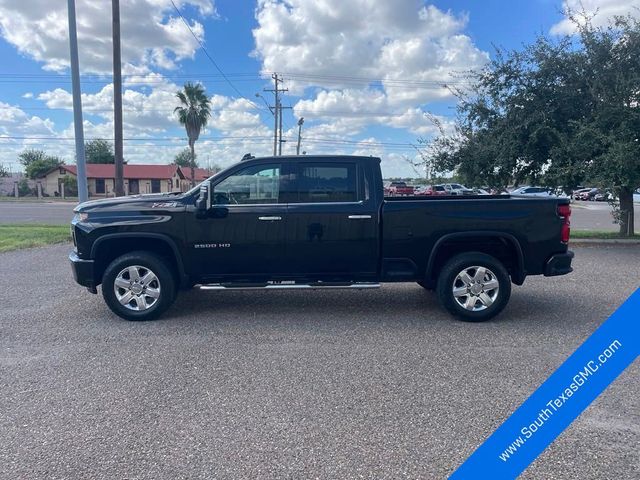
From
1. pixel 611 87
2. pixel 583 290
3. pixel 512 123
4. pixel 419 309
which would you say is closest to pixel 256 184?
pixel 419 309

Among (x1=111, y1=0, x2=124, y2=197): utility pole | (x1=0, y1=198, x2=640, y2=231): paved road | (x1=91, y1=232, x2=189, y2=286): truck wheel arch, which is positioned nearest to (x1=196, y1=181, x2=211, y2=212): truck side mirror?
(x1=91, y1=232, x2=189, y2=286): truck wheel arch

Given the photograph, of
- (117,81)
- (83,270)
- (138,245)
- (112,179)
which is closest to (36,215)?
(117,81)

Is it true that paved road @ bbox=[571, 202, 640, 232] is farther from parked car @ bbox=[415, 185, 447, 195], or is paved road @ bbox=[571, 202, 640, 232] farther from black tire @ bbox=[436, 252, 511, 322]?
black tire @ bbox=[436, 252, 511, 322]

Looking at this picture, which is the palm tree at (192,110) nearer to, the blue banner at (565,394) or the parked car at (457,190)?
the parked car at (457,190)

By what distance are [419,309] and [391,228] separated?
128 cm

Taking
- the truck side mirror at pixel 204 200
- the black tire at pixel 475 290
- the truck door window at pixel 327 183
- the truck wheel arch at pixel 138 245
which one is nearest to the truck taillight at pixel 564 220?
the black tire at pixel 475 290

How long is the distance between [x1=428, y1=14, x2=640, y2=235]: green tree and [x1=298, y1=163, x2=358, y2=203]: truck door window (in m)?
7.14

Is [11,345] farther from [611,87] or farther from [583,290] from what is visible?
[611,87]

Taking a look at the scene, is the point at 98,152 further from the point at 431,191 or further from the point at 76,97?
the point at 76,97

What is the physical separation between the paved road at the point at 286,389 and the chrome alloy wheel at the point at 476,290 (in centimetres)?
26

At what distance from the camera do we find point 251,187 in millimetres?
6016

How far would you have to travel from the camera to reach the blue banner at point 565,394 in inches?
68.3

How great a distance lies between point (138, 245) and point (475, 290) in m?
4.10

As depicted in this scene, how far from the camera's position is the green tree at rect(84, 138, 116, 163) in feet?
275
